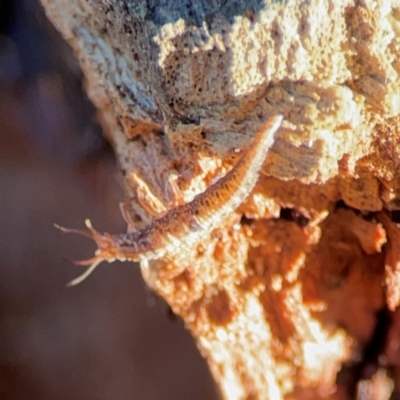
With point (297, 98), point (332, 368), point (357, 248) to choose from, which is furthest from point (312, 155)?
point (332, 368)

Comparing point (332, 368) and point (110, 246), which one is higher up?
point (110, 246)

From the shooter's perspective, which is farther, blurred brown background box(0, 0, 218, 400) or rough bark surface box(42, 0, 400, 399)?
blurred brown background box(0, 0, 218, 400)

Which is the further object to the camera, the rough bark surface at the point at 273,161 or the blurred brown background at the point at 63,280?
the blurred brown background at the point at 63,280

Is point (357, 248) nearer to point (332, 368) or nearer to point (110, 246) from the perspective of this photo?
point (332, 368)

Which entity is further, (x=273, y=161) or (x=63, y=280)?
(x=63, y=280)
